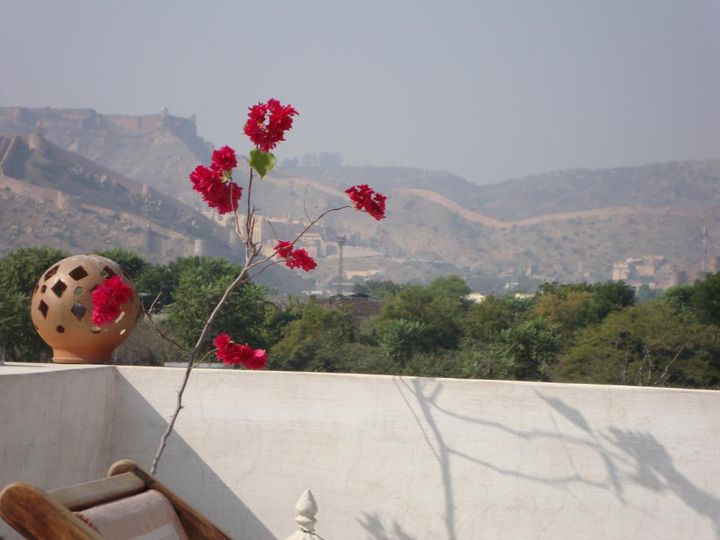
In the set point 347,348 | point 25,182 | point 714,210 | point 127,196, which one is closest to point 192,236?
point 127,196

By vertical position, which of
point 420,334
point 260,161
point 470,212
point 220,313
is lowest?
point 420,334

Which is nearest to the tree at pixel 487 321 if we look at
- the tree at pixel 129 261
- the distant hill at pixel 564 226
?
the tree at pixel 129 261

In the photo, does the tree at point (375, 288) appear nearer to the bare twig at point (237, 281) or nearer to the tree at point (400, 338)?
the tree at point (400, 338)

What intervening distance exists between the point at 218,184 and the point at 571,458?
1.48 m

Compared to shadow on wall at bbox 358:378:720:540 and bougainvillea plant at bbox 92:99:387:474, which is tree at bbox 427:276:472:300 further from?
bougainvillea plant at bbox 92:99:387:474

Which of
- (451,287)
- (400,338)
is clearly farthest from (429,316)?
(451,287)

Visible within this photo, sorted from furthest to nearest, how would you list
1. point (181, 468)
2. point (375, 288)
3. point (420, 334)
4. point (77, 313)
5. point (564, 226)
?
point (564, 226) < point (375, 288) < point (420, 334) < point (77, 313) < point (181, 468)

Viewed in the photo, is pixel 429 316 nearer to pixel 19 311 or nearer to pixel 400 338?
pixel 400 338

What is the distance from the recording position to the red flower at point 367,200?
3.46 metres

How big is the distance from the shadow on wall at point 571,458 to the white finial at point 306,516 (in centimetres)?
32

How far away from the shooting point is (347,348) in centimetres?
2784

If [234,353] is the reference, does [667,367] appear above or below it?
below

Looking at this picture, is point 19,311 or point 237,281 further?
point 19,311

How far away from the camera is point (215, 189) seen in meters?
3.51
